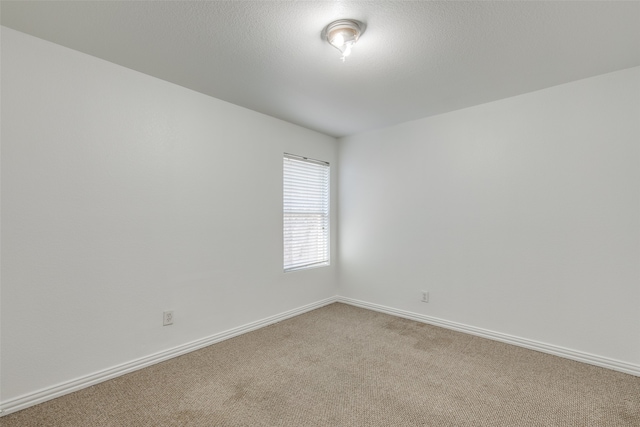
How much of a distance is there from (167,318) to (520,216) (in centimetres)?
324

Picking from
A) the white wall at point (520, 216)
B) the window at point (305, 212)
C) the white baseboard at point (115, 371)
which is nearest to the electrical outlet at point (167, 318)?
the white baseboard at point (115, 371)

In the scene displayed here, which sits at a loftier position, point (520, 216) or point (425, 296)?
point (520, 216)

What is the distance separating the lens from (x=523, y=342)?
2809 millimetres

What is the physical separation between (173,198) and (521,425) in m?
2.87

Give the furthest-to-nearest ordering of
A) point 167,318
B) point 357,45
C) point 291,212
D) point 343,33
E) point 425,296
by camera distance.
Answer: point 291,212, point 425,296, point 167,318, point 357,45, point 343,33

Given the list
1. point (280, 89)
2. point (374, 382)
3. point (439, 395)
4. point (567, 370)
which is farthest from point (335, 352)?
point (280, 89)

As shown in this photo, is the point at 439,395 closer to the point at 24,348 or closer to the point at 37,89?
the point at 24,348

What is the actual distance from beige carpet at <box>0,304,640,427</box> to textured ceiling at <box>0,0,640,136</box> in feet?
7.56

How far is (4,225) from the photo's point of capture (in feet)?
6.10

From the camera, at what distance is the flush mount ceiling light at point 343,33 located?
1790mm

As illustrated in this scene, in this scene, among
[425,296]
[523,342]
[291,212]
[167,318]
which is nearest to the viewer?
[167,318]

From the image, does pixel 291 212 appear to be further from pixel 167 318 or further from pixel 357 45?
pixel 357 45

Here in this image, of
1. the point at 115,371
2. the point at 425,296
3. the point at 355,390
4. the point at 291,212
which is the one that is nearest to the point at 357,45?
the point at 291,212

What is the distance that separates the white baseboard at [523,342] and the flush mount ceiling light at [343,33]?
283 centimetres
